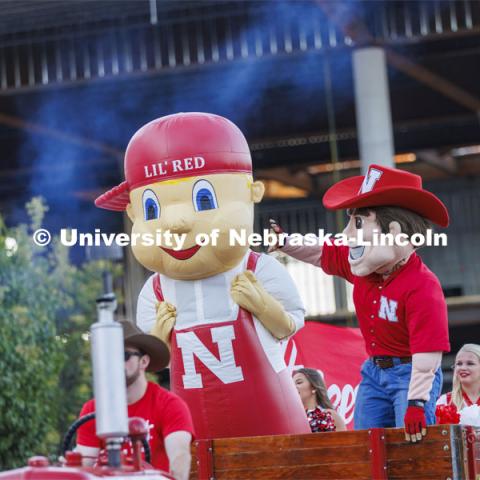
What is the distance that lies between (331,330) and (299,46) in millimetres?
Result: 5815

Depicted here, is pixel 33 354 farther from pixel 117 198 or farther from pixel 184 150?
pixel 184 150

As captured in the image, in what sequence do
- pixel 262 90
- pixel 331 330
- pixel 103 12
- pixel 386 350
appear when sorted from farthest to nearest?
pixel 262 90, pixel 103 12, pixel 331 330, pixel 386 350

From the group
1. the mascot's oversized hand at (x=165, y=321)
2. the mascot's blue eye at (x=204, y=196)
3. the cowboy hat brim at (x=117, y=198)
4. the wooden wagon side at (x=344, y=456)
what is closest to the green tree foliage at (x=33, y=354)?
the cowboy hat brim at (x=117, y=198)

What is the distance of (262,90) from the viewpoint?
17.2 meters

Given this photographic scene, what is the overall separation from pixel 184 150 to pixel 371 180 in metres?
0.96

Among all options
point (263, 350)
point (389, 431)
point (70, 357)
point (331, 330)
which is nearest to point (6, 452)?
point (70, 357)

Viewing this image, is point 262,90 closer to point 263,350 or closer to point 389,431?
point 263,350

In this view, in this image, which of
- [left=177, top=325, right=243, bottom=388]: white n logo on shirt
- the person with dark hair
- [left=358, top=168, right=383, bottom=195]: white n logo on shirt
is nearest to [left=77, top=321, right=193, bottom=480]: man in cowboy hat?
[left=177, top=325, right=243, bottom=388]: white n logo on shirt

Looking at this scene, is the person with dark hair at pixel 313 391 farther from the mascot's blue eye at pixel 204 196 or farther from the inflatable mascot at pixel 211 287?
the mascot's blue eye at pixel 204 196

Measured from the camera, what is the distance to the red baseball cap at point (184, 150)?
6.73 meters

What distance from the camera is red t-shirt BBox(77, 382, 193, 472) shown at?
17.6 feet

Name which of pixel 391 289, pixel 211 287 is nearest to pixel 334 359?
pixel 211 287

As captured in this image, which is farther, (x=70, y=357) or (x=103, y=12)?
(x=70, y=357)

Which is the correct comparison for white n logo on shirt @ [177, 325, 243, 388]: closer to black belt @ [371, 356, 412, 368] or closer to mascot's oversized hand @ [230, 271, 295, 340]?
mascot's oversized hand @ [230, 271, 295, 340]
